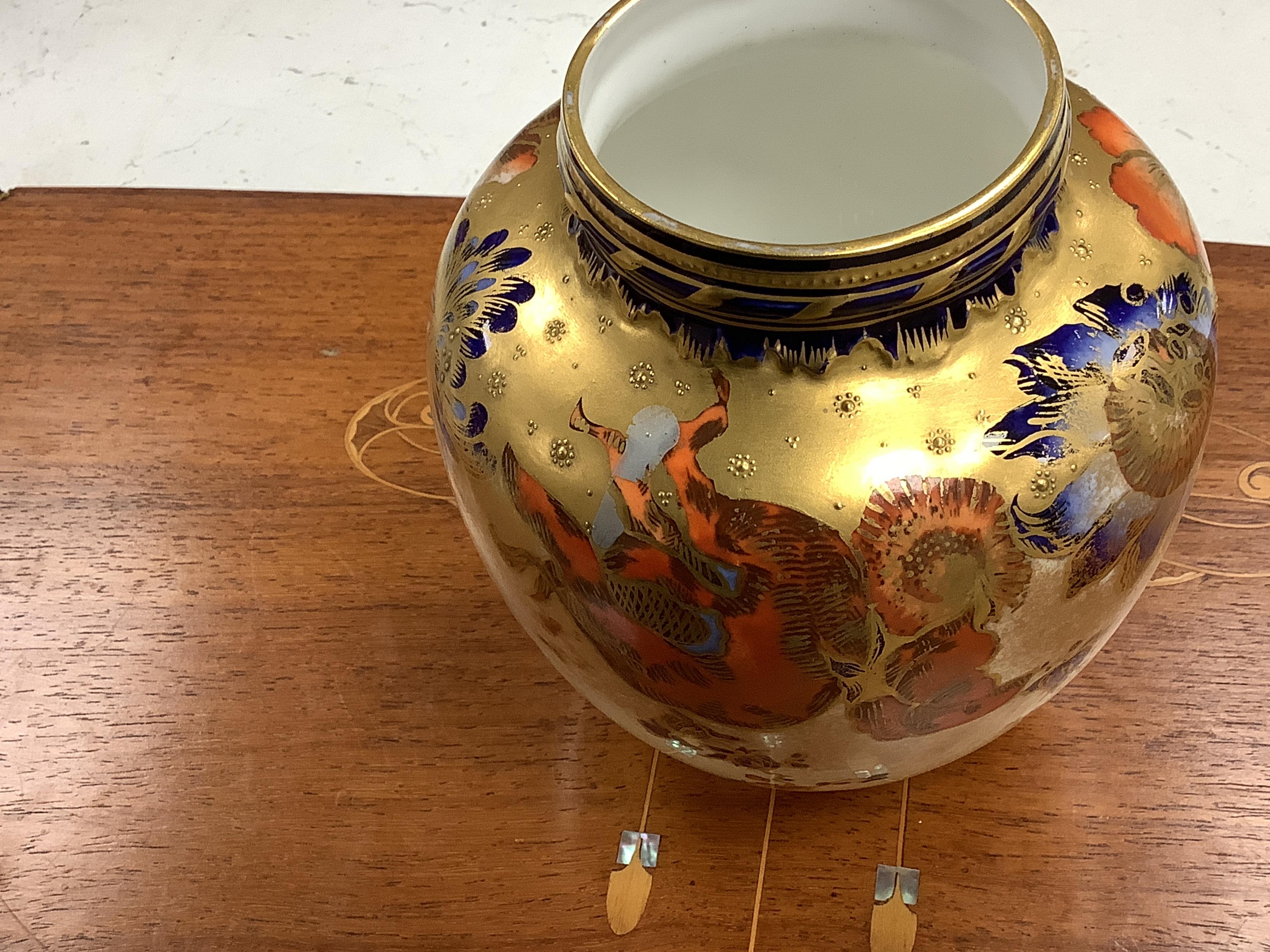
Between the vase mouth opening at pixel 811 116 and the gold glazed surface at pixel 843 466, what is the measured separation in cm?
3

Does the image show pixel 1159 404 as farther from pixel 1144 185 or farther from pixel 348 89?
pixel 348 89

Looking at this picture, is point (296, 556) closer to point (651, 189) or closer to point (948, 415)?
point (651, 189)

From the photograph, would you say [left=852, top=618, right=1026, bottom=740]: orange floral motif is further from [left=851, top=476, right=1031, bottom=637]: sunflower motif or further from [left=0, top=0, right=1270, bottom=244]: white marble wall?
[left=0, top=0, right=1270, bottom=244]: white marble wall

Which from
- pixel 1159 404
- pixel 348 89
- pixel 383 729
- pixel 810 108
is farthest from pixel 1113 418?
pixel 348 89

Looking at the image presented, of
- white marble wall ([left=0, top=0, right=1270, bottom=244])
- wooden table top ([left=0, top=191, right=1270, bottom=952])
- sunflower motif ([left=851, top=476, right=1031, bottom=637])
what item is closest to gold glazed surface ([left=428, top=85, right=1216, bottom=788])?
sunflower motif ([left=851, top=476, right=1031, bottom=637])

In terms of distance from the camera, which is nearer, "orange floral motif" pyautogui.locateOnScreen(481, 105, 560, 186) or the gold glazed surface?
the gold glazed surface

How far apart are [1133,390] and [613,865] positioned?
370mm

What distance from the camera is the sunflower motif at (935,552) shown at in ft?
1.55

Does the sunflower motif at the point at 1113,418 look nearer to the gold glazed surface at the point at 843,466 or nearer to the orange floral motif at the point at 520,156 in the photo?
the gold glazed surface at the point at 843,466

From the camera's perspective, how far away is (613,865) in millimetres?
713

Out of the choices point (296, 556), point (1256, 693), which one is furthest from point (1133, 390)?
point (296, 556)

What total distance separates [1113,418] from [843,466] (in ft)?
0.34

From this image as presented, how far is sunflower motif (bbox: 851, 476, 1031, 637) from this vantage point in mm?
471

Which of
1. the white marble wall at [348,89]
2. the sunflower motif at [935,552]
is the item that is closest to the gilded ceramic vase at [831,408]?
the sunflower motif at [935,552]
